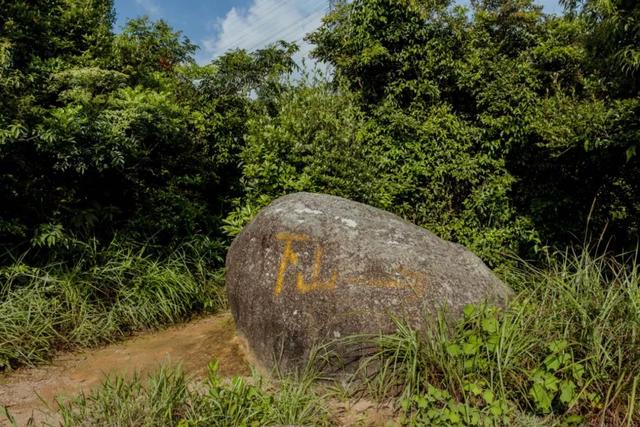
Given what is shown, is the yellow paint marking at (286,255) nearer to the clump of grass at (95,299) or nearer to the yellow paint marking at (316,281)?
the yellow paint marking at (316,281)

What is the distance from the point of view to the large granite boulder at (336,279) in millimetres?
3512

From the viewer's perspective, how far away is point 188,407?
2967mm

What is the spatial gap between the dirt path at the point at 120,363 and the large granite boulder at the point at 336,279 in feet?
1.10

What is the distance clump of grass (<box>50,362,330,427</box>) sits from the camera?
2824mm

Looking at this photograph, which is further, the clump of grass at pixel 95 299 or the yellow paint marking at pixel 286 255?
the clump of grass at pixel 95 299

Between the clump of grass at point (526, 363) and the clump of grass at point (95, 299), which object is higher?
the clump of grass at point (95, 299)

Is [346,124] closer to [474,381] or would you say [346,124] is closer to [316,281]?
[316,281]

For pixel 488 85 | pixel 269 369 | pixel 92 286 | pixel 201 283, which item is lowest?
pixel 269 369

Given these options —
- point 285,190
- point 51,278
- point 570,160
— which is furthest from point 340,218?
point 570,160

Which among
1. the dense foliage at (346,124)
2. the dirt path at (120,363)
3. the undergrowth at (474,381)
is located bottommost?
the undergrowth at (474,381)

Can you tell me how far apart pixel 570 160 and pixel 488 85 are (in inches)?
59.7

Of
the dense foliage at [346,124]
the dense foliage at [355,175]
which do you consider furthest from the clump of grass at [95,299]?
the dense foliage at [346,124]

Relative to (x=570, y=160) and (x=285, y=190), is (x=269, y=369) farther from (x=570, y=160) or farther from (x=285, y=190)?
(x=570, y=160)

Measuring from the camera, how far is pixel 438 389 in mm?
3098
